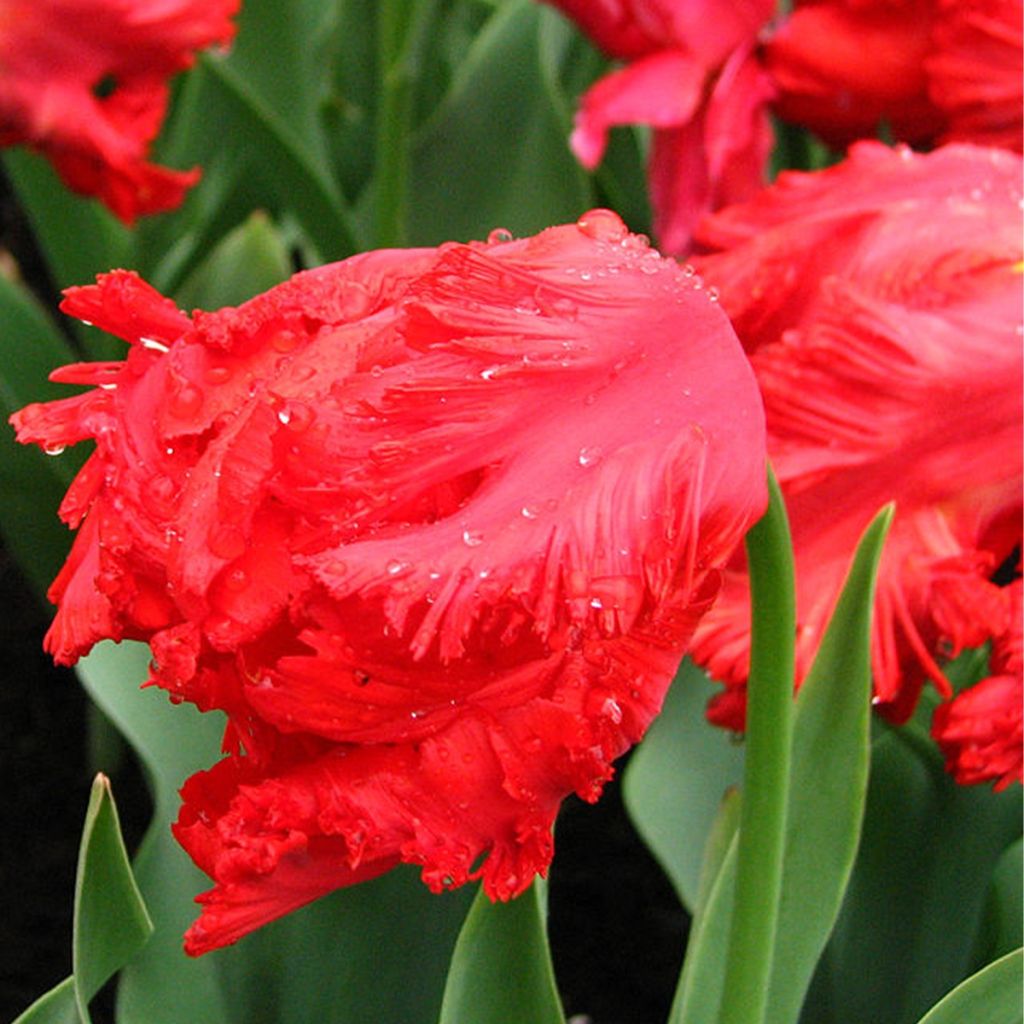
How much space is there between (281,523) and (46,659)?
1.17 metres

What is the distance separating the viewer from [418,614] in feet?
1.29

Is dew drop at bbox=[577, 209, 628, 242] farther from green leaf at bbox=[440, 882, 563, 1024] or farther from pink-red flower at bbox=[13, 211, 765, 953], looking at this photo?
green leaf at bbox=[440, 882, 563, 1024]

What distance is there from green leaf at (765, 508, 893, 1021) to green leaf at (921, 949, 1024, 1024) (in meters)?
0.06

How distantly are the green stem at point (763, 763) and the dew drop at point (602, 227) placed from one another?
9 centimetres

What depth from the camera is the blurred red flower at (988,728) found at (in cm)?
69

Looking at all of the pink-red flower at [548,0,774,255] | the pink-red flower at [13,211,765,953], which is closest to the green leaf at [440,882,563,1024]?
the pink-red flower at [13,211,765,953]

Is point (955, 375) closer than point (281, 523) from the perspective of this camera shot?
No

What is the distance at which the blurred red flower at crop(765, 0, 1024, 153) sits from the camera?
3.37 feet

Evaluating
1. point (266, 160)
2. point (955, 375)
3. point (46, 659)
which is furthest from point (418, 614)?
point (46, 659)

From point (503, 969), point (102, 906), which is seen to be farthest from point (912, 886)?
point (102, 906)

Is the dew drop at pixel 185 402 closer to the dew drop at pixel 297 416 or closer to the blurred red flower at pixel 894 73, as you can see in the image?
the dew drop at pixel 297 416

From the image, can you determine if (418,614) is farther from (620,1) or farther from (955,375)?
(620,1)

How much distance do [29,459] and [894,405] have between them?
710 mm

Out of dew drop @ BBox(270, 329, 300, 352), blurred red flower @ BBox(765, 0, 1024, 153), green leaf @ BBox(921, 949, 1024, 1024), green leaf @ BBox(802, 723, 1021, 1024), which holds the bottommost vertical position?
green leaf @ BBox(802, 723, 1021, 1024)
